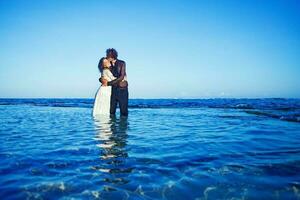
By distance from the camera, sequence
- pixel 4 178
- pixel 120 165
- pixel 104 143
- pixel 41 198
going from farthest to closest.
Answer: pixel 104 143 < pixel 120 165 < pixel 4 178 < pixel 41 198

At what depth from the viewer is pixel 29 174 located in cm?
405

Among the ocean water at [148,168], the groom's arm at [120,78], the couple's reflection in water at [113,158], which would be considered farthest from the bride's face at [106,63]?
the ocean water at [148,168]

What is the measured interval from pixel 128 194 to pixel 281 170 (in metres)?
2.44

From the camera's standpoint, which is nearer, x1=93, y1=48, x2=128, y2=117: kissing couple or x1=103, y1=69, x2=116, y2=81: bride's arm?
x1=93, y1=48, x2=128, y2=117: kissing couple

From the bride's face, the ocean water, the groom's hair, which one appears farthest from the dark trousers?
the ocean water

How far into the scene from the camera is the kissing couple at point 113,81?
1209 centimetres

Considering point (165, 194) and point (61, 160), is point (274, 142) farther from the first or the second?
point (61, 160)

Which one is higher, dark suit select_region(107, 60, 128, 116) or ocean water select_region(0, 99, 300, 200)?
dark suit select_region(107, 60, 128, 116)

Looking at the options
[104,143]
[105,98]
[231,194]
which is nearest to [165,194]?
[231,194]

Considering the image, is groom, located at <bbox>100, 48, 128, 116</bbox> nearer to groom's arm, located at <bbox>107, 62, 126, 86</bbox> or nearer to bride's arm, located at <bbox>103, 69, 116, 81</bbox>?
groom's arm, located at <bbox>107, 62, 126, 86</bbox>

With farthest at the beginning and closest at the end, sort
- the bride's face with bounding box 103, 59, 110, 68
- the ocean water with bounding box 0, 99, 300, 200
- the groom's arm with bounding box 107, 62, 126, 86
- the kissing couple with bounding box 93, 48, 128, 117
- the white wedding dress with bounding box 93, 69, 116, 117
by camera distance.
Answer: the white wedding dress with bounding box 93, 69, 116, 117
the bride's face with bounding box 103, 59, 110, 68
the kissing couple with bounding box 93, 48, 128, 117
the groom's arm with bounding box 107, 62, 126, 86
the ocean water with bounding box 0, 99, 300, 200

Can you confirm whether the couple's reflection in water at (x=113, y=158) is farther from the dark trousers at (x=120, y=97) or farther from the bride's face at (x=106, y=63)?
the bride's face at (x=106, y=63)

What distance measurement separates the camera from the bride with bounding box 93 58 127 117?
12328 millimetres

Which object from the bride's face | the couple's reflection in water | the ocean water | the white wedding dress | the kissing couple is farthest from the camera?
the white wedding dress
